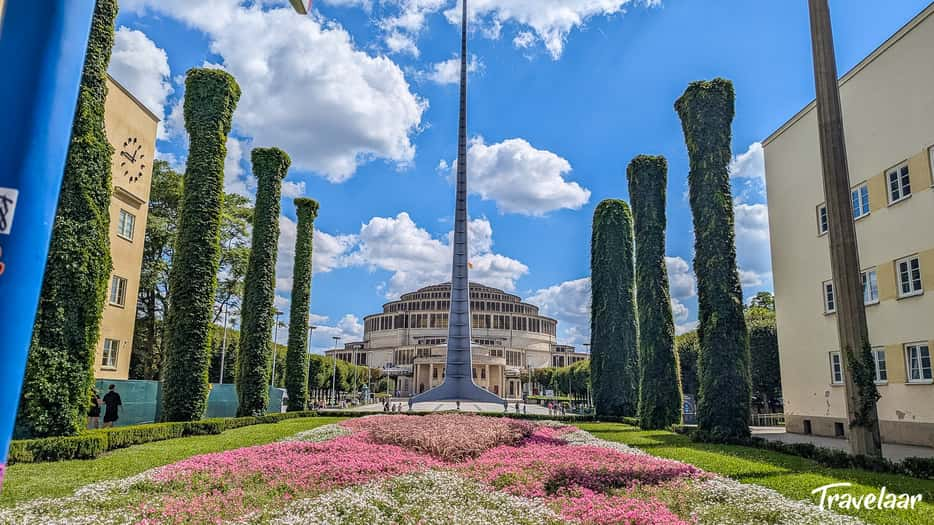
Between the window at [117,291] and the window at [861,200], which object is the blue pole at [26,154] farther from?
the window at [117,291]

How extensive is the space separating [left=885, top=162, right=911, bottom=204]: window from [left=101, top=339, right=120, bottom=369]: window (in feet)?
101

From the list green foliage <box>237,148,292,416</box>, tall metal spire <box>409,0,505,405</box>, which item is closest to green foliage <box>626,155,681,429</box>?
green foliage <box>237,148,292,416</box>

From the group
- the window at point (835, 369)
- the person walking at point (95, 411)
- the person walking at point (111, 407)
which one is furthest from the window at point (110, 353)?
the window at point (835, 369)

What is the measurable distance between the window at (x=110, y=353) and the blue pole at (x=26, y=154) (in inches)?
1091

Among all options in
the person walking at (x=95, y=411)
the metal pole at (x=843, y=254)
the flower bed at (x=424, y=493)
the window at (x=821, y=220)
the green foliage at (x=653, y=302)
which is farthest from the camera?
the green foliage at (x=653, y=302)

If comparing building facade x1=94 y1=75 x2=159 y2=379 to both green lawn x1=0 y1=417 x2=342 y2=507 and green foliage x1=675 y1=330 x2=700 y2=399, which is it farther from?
green foliage x1=675 y1=330 x2=700 y2=399

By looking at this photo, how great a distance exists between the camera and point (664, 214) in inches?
1011

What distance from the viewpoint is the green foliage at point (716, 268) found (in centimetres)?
1814

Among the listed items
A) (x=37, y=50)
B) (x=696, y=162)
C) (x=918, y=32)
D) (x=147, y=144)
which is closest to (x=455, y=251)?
(x=147, y=144)

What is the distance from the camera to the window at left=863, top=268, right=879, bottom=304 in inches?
802

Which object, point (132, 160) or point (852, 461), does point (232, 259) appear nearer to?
point (132, 160)

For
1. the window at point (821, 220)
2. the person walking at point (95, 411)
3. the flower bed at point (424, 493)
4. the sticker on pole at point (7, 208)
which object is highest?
the window at point (821, 220)

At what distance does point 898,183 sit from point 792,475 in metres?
13.3

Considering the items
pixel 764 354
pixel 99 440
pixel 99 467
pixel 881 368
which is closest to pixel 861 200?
pixel 881 368
